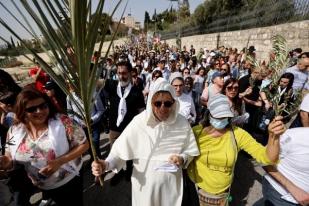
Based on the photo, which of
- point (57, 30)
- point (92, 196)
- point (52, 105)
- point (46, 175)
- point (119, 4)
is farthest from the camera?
point (92, 196)

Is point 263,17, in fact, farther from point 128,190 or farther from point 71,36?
point 71,36

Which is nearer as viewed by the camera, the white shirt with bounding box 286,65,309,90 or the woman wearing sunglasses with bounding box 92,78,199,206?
the woman wearing sunglasses with bounding box 92,78,199,206

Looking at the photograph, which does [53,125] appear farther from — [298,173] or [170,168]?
[298,173]

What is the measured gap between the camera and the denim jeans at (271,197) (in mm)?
2266

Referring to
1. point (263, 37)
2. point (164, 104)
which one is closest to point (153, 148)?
point (164, 104)

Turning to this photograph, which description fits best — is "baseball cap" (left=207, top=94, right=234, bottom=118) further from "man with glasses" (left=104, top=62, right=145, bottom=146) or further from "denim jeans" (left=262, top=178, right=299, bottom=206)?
Result: "man with glasses" (left=104, top=62, right=145, bottom=146)

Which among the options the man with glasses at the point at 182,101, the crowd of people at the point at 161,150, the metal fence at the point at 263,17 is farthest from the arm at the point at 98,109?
the metal fence at the point at 263,17

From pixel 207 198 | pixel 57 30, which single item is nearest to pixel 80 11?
pixel 57 30

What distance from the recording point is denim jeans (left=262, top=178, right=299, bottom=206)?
2.27 metres

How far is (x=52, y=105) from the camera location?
2.36 m

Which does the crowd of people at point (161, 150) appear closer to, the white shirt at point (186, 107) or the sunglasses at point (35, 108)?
the sunglasses at point (35, 108)

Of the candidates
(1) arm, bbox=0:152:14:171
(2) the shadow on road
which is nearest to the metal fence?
(2) the shadow on road

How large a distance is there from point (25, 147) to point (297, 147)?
213cm

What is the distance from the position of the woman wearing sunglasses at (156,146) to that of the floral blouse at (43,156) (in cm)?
36
